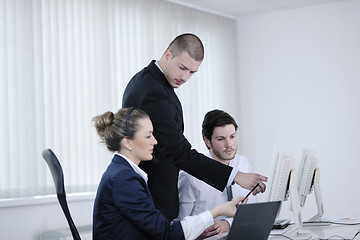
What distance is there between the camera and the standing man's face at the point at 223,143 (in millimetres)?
3236

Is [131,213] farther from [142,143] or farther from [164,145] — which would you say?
[164,145]

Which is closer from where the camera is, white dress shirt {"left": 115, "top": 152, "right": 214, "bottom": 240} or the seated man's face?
white dress shirt {"left": 115, "top": 152, "right": 214, "bottom": 240}

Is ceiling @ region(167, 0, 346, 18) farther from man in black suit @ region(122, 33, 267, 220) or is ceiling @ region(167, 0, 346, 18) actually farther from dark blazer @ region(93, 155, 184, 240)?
dark blazer @ region(93, 155, 184, 240)

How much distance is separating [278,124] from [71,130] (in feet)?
7.60

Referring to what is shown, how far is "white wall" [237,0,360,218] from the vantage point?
5.18 meters

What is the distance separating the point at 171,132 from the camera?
258 centimetres

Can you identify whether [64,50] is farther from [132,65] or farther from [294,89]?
[294,89]

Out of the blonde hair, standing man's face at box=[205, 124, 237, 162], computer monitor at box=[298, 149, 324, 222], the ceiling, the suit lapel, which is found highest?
the ceiling

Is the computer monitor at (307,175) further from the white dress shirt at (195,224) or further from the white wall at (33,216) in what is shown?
the white wall at (33,216)

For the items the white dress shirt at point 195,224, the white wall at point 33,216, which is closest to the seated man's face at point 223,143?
the white dress shirt at point 195,224

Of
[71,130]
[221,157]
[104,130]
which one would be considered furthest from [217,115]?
[71,130]

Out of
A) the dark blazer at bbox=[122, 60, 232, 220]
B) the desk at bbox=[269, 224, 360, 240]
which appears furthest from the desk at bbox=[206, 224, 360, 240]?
the dark blazer at bbox=[122, 60, 232, 220]

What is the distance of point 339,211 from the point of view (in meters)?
5.19

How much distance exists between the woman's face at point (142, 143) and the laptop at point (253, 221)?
0.52 metres
